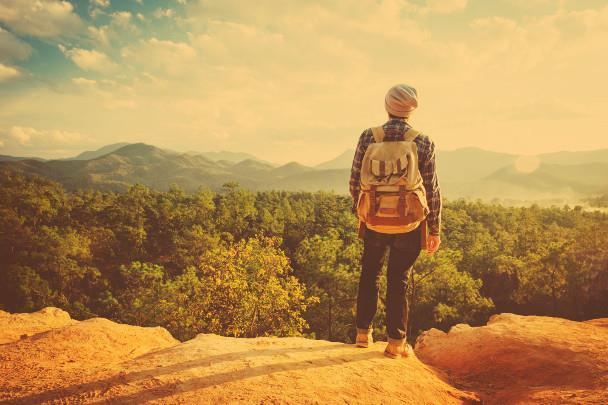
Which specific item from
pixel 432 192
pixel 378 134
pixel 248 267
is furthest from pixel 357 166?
pixel 248 267

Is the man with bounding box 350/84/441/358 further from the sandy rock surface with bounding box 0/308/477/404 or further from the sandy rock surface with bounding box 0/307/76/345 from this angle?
the sandy rock surface with bounding box 0/307/76/345

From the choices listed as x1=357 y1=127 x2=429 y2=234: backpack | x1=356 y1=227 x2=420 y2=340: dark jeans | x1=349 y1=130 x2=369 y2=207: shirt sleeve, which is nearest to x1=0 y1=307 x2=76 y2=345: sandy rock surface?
x1=356 y1=227 x2=420 y2=340: dark jeans

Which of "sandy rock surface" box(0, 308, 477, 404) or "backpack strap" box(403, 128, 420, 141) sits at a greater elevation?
"backpack strap" box(403, 128, 420, 141)

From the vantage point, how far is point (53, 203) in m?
58.4

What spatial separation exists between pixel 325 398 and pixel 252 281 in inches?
658

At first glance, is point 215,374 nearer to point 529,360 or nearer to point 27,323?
point 529,360

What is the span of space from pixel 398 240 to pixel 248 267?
17712mm

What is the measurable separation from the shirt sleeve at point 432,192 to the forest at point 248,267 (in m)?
14.3

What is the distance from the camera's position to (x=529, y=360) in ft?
16.6

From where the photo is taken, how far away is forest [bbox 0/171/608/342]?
→ 19.3 m

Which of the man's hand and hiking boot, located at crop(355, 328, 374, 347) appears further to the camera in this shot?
hiking boot, located at crop(355, 328, 374, 347)

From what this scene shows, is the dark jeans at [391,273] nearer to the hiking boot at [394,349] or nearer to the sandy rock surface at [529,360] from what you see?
the hiking boot at [394,349]

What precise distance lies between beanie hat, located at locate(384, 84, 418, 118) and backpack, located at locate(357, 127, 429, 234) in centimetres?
27

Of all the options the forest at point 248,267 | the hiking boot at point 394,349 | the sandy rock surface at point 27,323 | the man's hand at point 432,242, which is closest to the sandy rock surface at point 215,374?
the hiking boot at point 394,349
